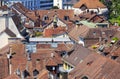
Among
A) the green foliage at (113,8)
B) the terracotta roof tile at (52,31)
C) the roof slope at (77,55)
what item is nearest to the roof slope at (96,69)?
the roof slope at (77,55)

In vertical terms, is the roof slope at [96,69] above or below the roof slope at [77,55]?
above

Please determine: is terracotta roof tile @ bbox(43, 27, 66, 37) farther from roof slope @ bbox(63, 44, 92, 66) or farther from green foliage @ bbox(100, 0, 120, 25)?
green foliage @ bbox(100, 0, 120, 25)

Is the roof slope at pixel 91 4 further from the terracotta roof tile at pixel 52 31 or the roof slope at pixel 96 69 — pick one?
the roof slope at pixel 96 69

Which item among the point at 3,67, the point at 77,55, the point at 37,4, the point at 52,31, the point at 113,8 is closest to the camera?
the point at 3,67

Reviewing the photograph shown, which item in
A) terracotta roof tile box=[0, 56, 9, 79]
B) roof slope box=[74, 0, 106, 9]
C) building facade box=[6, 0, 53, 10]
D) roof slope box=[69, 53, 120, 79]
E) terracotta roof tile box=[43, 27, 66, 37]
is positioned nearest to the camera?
roof slope box=[69, 53, 120, 79]

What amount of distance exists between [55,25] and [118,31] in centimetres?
1640

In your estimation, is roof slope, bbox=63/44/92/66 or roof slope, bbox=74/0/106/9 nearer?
roof slope, bbox=63/44/92/66

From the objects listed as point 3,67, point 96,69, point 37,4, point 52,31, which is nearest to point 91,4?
point 37,4

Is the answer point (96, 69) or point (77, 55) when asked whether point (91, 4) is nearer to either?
point (77, 55)

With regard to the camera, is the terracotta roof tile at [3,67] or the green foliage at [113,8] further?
the green foliage at [113,8]

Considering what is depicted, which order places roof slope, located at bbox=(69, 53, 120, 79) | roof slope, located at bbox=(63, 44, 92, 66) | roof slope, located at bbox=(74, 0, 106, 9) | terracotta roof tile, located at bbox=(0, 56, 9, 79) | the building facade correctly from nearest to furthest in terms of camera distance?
roof slope, located at bbox=(69, 53, 120, 79), terracotta roof tile, located at bbox=(0, 56, 9, 79), roof slope, located at bbox=(63, 44, 92, 66), roof slope, located at bbox=(74, 0, 106, 9), the building facade

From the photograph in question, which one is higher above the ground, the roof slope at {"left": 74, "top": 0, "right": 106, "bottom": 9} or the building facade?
the roof slope at {"left": 74, "top": 0, "right": 106, "bottom": 9}

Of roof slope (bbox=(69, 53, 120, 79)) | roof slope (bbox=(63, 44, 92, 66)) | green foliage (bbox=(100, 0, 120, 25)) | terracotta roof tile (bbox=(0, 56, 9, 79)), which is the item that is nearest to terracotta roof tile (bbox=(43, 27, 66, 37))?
roof slope (bbox=(63, 44, 92, 66))

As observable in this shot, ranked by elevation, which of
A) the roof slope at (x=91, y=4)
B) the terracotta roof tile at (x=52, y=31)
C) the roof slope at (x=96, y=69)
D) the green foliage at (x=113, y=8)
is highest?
the roof slope at (x=96, y=69)
